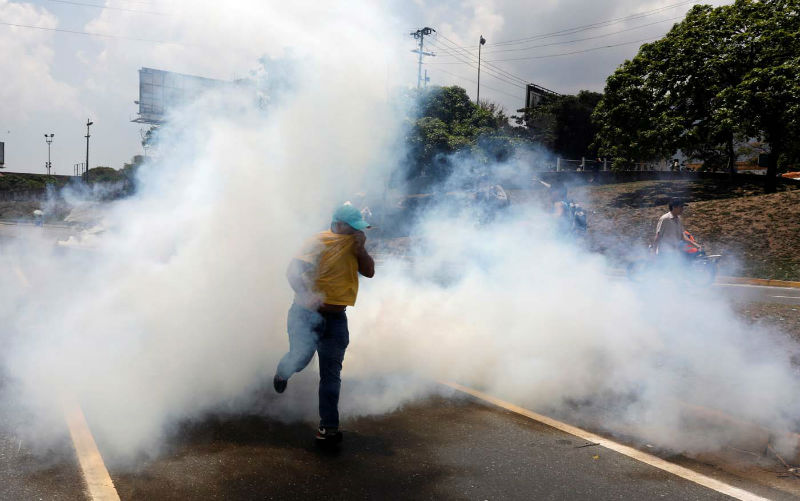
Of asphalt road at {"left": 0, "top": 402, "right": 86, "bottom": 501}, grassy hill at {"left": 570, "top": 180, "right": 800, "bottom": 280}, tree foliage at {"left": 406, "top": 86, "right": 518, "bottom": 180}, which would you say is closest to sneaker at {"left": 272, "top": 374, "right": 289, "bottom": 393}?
asphalt road at {"left": 0, "top": 402, "right": 86, "bottom": 501}

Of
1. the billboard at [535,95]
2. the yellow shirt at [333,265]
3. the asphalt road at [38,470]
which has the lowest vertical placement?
the asphalt road at [38,470]

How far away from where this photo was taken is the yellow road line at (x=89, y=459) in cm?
315

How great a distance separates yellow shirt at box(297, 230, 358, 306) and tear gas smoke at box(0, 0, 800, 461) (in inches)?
36.6

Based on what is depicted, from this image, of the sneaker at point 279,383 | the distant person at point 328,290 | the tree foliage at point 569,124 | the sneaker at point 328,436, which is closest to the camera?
the sneaker at point 328,436

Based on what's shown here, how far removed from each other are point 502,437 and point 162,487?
202 cm

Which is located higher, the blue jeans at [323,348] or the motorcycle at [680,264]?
the motorcycle at [680,264]

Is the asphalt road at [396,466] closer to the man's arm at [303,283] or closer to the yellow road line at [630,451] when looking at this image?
the yellow road line at [630,451]

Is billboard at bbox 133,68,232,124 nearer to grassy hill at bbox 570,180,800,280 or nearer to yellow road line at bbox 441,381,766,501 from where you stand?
yellow road line at bbox 441,381,766,501

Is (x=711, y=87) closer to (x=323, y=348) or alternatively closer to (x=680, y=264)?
(x=680, y=264)

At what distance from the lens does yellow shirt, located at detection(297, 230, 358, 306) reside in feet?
13.1

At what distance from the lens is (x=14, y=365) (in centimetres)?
541

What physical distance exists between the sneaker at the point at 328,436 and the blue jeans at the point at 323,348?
1.0 inches

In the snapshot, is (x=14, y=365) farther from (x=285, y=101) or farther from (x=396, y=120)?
(x=396, y=120)

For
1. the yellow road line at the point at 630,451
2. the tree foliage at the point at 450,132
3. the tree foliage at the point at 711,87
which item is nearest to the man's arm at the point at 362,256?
→ the yellow road line at the point at 630,451
